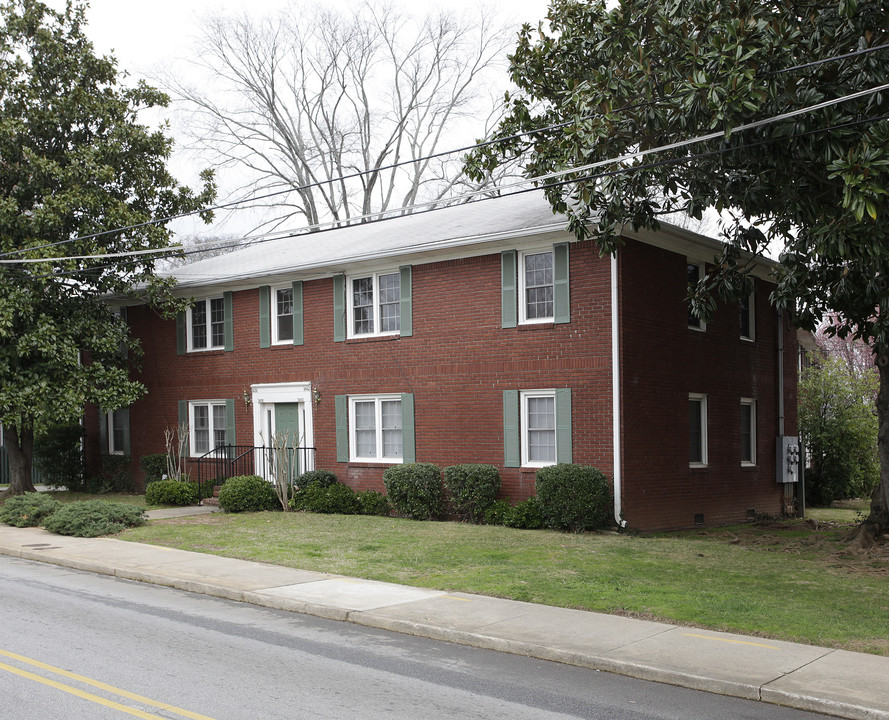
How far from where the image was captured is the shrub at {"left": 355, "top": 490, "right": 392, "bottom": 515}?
65.5 feet

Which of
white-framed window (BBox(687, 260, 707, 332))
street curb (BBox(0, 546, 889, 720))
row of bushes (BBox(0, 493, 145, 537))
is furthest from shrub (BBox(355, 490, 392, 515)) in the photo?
white-framed window (BBox(687, 260, 707, 332))

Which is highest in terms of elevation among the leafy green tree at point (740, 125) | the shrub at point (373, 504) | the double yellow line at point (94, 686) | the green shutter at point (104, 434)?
the leafy green tree at point (740, 125)

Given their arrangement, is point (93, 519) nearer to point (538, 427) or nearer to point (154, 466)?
point (154, 466)

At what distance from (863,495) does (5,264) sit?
2569cm

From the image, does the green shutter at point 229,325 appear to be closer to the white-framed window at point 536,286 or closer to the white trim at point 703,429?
the white-framed window at point 536,286

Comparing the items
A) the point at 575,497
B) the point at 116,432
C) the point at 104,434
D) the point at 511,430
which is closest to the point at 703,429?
the point at 511,430

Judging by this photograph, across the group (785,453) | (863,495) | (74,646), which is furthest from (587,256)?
(863,495)

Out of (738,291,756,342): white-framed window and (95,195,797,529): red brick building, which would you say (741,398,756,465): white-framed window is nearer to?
(95,195,797,529): red brick building

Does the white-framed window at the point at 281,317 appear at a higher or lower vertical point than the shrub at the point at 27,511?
higher

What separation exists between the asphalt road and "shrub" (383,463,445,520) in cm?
886

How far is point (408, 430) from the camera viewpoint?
20141mm

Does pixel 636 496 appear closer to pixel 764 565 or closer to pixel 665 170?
pixel 764 565

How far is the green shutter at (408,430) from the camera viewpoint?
65.8 ft

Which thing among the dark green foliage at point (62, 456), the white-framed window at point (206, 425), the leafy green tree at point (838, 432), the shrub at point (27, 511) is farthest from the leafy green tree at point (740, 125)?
the dark green foliage at point (62, 456)
